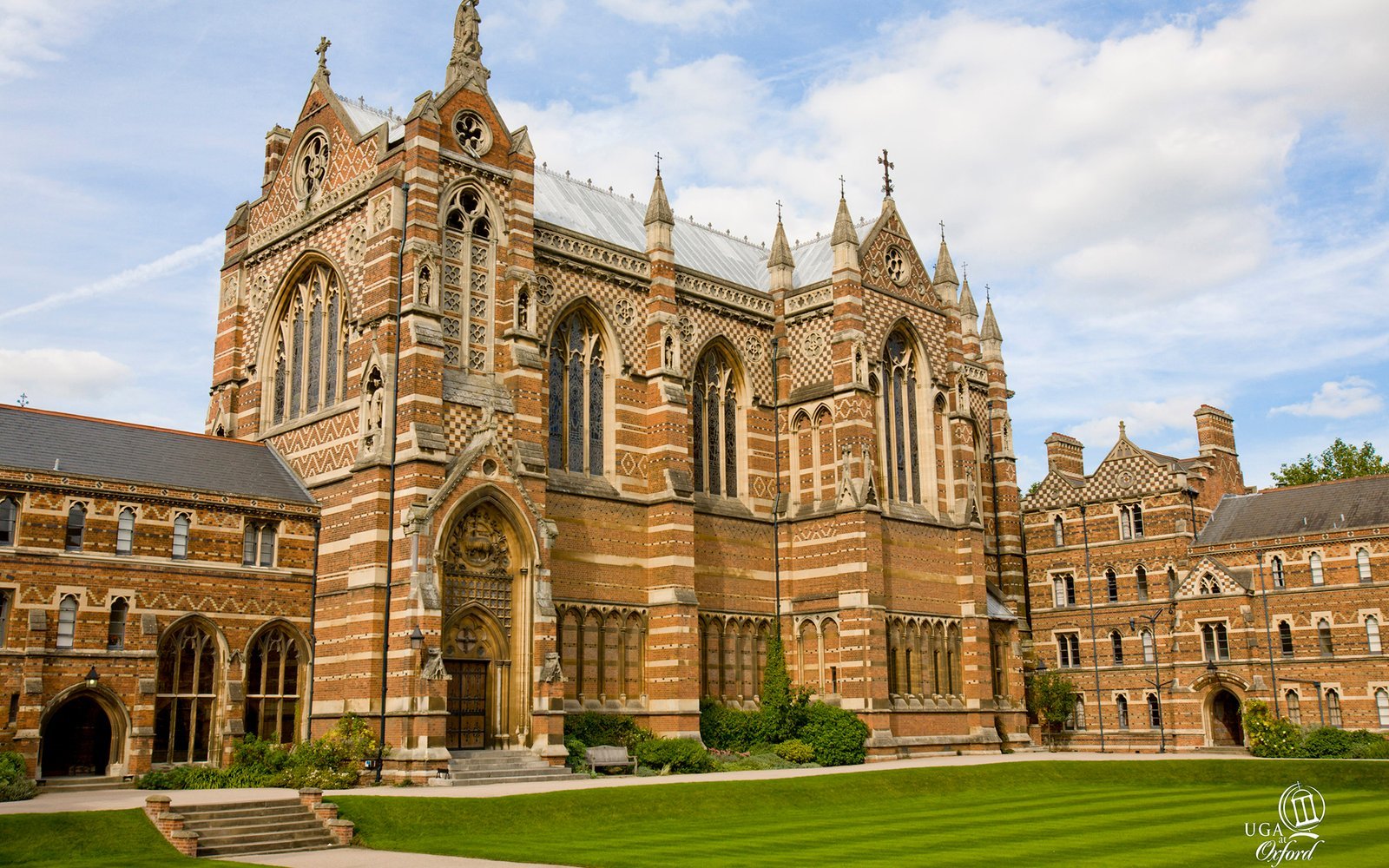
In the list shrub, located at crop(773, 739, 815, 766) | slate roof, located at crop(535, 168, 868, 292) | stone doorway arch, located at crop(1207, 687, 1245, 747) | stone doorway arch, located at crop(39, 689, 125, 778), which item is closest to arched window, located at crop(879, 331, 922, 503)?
slate roof, located at crop(535, 168, 868, 292)

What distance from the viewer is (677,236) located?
49.7 meters

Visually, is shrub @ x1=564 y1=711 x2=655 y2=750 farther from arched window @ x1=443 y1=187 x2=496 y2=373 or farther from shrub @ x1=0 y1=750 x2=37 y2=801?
shrub @ x1=0 y1=750 x2=37 y2=801

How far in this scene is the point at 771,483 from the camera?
46.2 metres

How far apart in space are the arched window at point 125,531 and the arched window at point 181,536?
1122mm

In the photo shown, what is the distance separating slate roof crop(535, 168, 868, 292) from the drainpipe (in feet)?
22.3

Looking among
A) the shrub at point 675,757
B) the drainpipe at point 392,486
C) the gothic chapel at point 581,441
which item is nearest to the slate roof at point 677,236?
the gothic chapel at point 581,441

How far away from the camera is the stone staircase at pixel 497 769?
31.2 m

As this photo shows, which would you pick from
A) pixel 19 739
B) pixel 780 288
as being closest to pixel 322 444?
pixel 19 739

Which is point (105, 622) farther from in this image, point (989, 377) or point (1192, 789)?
point (989, 377)

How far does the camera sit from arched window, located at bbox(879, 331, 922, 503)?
46.9m

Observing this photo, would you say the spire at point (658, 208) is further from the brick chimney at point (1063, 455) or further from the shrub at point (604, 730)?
the brick chimney at point (1063, 455)

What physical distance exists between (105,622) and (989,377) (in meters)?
41.8

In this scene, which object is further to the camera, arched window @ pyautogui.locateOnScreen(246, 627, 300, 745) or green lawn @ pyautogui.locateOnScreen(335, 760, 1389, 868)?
arched window @ pyautogui.locateOnScreen(246, 627, 300, 745)

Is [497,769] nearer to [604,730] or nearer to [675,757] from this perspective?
[604,730]
